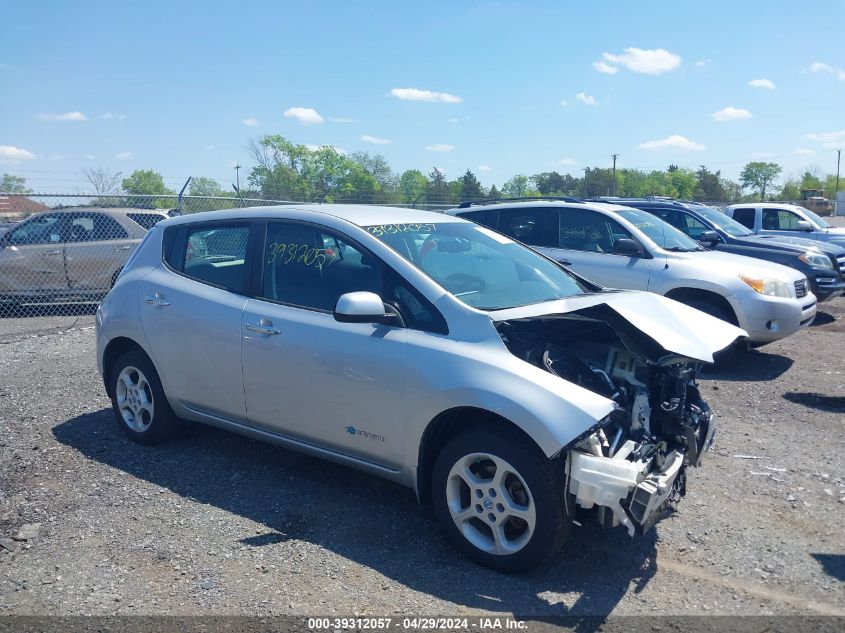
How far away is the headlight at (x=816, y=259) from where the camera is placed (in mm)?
10969

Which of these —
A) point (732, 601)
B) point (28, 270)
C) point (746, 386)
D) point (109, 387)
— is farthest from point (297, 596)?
point (28, 270)

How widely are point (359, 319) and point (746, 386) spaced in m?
4.94

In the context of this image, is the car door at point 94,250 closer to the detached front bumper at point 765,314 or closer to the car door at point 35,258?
the car door at point 35,258

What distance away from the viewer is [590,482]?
329cm

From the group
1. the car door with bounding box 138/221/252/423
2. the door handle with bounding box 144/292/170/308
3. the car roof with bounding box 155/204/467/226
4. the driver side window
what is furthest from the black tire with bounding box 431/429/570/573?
the driver side window

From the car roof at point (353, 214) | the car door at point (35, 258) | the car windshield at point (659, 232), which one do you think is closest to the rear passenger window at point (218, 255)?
the car roof at point (353, 214)

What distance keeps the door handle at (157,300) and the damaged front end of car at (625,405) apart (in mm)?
2668

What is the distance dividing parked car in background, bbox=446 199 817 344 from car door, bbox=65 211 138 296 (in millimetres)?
6296

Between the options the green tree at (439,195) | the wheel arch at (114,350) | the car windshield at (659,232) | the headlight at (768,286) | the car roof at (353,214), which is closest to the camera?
the car roof at (353,214)

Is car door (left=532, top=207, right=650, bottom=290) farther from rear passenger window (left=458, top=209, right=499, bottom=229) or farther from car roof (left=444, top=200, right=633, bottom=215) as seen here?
rear passenger window (left=458, top=209, right=499, bottom=229)

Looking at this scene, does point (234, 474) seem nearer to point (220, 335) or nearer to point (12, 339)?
point (220, 335)

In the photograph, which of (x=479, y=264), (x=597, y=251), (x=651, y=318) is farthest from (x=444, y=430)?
(x=597, y=251)

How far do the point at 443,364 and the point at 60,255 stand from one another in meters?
10.6

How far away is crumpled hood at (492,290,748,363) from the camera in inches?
150
